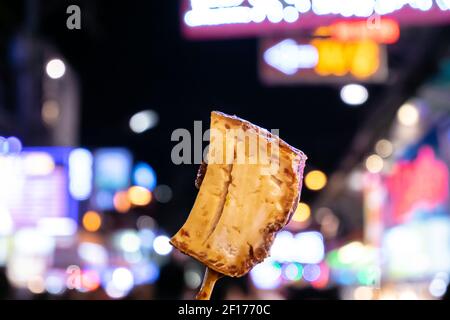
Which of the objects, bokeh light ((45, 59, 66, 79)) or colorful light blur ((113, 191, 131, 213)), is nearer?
bokeh light ((45, 59, 66, 79))

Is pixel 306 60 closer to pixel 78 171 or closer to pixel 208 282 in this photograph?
pixel 208 282

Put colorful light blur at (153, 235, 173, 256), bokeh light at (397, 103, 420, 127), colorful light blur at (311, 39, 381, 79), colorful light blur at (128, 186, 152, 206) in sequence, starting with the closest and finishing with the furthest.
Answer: colorful light blur at (153, 235, 173, 256) < colorful light blur at (311, 39, 381, 79) < bokeh light at (397, 103, 420, 127) < colorful light blur at (128, 186, 152, 206)

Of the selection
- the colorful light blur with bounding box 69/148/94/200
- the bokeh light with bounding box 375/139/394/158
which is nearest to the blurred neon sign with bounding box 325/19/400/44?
the colorful light blur with bounding box 69/148/94/200

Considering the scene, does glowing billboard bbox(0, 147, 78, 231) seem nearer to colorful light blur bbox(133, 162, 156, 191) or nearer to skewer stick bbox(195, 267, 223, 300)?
skewer stick bbox(195, 267, 223, 300)

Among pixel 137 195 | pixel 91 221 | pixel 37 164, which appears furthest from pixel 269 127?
pixel 137 195

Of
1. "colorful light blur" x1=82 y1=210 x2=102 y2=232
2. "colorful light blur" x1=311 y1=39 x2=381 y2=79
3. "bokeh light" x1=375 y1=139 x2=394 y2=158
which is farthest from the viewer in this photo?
"colorful light blur" x1=82 y1=210 x2=102 y2=232

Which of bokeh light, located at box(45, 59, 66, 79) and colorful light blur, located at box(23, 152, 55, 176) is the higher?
bokeh light, located at box(45, 59, 66, 79)
